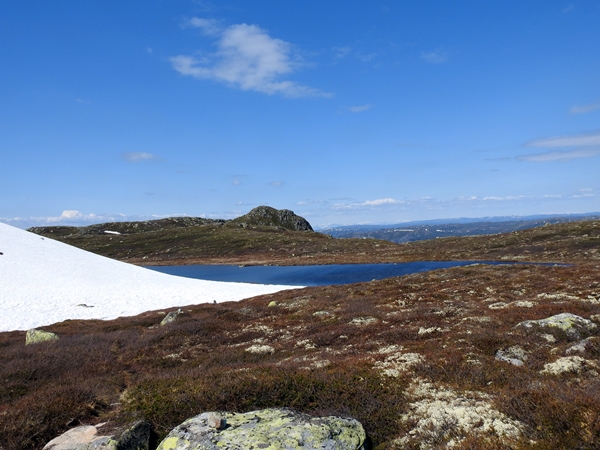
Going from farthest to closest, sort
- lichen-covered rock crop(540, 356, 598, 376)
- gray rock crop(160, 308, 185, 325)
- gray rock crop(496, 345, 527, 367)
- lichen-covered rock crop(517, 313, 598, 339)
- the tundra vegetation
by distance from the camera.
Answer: gray rock crop(160, 308, 185, 325)
lichen-covered rock crop(517, 313, 598, 339)
gray rock crop(496, 345, 527, 367)
lichen-covered rock crop(540, 356, 598, 376)
the tundra vegetation

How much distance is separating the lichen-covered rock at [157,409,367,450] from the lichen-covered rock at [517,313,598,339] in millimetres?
12167

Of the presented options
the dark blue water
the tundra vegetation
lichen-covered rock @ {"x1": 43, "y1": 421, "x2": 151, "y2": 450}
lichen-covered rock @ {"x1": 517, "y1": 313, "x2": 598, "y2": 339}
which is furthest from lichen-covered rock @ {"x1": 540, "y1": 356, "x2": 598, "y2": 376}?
the dark blue water

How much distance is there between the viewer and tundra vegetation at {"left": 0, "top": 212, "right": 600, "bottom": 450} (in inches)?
305

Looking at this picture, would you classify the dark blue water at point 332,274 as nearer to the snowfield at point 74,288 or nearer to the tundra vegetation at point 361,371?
the snowfield at point 74,288

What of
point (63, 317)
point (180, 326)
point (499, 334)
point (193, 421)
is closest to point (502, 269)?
point (499, 334)

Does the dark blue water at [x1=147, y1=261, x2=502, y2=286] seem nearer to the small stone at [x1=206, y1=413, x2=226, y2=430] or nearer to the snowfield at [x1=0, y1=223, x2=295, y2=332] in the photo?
the snowfield at [x1=0, y1=223, x2=295, y2=332]

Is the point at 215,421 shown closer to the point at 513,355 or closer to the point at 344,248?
the point at 513,355

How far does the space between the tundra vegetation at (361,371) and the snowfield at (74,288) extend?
10681 mm

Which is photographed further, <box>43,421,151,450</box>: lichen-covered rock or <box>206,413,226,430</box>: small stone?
<box>43,421,151,450</box>: lichen-covered rock

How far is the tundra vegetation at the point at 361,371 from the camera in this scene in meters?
7.74

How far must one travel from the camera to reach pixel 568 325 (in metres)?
15.0

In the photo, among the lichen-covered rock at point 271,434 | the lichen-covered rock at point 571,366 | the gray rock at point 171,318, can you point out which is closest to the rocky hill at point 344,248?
the gray rock at point 171,318

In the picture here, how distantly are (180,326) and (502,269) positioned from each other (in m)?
44.4

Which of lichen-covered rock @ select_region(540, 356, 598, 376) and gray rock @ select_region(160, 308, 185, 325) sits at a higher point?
lichen-covered rock @ select_region(540, 356, 598, 376)
